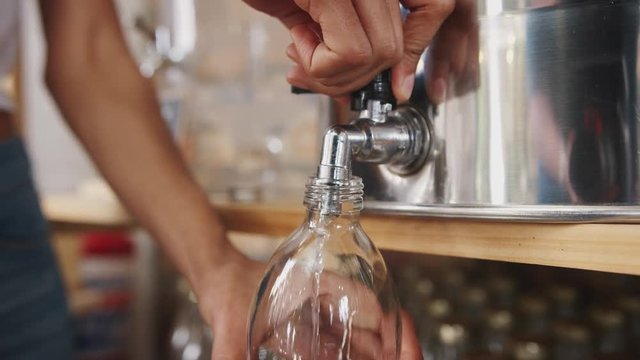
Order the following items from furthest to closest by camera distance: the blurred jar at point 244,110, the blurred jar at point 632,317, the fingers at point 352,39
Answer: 1. the blurred jar at point 244,110
2. the blurred jar at point 632,317
3. the fingers at point 352,39

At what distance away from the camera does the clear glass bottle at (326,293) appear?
308 mm

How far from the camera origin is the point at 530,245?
35 centimetres

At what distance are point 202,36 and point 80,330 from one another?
608 mm

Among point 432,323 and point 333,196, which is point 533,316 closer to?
point 432,323

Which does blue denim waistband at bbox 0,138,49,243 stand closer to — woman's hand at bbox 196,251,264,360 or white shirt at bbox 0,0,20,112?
white shirt at bbox 0,0,20,112

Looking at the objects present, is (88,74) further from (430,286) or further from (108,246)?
(108,246)

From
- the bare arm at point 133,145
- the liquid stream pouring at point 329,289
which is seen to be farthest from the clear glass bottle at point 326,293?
the bare arm at point 133,145

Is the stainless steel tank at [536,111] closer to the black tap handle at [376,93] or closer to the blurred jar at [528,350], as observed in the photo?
the black tap handle at [376,93]

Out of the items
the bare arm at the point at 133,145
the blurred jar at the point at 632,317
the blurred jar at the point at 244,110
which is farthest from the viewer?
the blurred jar at the point at 244,110

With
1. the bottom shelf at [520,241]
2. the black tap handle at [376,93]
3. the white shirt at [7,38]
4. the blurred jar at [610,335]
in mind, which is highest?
the white shirt at [7,38]

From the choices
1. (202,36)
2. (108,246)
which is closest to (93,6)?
(202,36)

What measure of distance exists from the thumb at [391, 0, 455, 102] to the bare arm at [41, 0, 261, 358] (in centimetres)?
17

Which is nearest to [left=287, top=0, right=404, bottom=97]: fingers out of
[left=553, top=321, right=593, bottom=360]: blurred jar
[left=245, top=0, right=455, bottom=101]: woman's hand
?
[left=245, top=0, right=455, bottom=101]: woman's hand

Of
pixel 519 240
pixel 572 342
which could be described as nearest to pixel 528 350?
pixel 572 342
